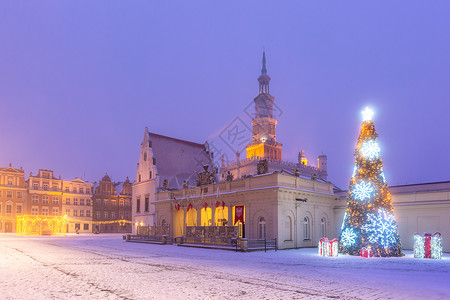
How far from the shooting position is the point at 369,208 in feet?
72.3

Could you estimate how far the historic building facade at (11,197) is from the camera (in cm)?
7269

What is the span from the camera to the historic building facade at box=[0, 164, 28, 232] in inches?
2862

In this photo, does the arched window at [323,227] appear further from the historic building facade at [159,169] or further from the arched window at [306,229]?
the historic building facade at [159,169]

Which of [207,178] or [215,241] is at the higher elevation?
[207,178]

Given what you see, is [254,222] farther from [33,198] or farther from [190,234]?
[33,198]

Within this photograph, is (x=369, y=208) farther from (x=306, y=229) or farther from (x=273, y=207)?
(x=306, y=229)

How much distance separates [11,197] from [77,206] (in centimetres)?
1314

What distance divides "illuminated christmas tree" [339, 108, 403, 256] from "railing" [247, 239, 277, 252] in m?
5.76

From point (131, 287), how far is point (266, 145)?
8010 cm

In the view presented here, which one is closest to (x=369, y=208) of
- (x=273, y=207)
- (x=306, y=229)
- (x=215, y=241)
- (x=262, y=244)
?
(x=273, y=207)

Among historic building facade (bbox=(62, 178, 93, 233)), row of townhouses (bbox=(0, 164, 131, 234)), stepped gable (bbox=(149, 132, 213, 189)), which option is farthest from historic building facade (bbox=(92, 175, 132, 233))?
stepped gable (bbox=(149, 132, 213, 189))

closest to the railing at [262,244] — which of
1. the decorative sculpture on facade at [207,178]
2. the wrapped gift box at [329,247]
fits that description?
the wrapped gift box at [329,247]

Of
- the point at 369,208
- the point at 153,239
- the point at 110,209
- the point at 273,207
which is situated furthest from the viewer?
the point at 110,209

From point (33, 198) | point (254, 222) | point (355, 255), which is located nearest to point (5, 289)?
point (355, 255)
